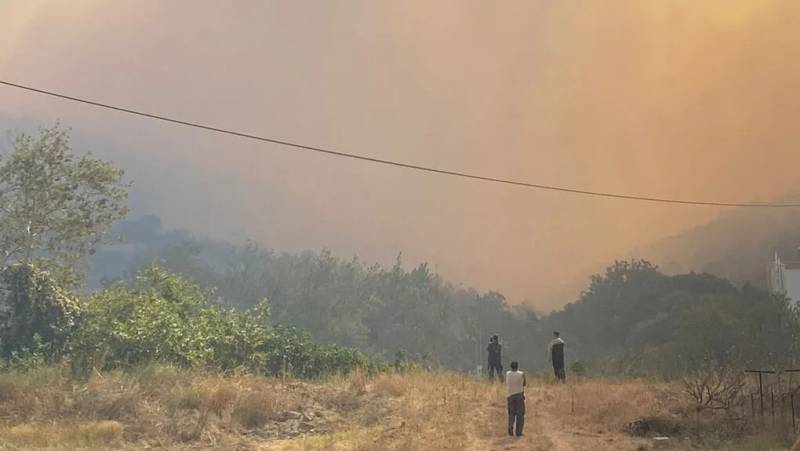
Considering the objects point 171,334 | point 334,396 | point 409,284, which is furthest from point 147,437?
point 409,284

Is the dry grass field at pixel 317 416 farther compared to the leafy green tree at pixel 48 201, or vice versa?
the leafy green tree at pixel 48 201

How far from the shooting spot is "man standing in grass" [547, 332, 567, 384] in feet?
57.0

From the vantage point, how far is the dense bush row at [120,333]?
710 inches

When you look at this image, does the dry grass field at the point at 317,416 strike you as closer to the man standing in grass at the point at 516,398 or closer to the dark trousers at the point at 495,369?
the man standing in grass at the point at 516,398

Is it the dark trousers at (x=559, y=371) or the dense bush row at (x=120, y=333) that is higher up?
the dense bush row at (x=120, y=333)

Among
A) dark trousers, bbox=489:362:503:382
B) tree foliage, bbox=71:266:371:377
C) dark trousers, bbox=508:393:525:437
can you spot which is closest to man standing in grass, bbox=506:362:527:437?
dark trousers, bbox=508:393:525:437

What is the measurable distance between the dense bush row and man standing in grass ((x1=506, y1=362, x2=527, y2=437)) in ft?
26.6

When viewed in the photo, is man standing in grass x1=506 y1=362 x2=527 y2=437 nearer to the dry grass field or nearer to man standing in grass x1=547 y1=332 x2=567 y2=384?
the dry grass field

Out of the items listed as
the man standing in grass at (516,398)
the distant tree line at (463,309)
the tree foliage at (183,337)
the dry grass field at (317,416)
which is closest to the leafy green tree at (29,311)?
the tree foliage at (183,337)

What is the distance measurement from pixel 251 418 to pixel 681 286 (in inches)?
1728

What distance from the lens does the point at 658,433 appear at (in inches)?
489

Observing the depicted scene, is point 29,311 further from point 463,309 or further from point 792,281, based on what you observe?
point 463,309

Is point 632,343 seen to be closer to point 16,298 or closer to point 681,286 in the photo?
point 681,286

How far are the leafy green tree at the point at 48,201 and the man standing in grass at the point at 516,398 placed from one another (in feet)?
65.2
